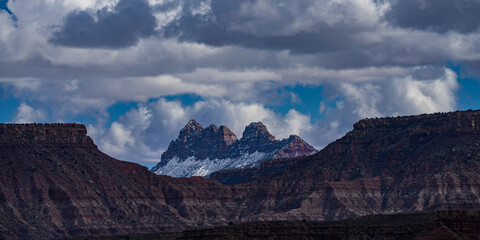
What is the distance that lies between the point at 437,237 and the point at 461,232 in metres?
6.29

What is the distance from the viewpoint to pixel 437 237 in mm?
185625

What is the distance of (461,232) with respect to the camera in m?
190

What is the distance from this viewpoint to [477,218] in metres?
192

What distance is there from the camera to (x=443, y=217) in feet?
639

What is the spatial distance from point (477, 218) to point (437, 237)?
888 cm

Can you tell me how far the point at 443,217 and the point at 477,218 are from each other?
524cm

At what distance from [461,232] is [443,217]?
4.85 m

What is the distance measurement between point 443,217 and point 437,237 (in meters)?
9.46
